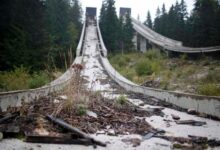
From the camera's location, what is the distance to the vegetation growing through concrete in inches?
608

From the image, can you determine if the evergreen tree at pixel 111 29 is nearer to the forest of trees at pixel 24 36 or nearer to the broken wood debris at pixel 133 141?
the forest of trees at pixel 24 36

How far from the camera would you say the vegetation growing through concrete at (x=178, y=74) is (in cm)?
1544

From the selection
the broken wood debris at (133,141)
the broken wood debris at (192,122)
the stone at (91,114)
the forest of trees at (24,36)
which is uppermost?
the forest of trees at (24,36)

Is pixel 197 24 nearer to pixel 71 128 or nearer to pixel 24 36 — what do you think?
pixel 24 36

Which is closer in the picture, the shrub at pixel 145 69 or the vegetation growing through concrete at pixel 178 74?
the vegetation growing through concrete at pixel 178 74

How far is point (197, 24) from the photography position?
144ft

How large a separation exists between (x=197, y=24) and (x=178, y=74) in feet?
79.1

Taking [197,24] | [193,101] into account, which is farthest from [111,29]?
[193,101]

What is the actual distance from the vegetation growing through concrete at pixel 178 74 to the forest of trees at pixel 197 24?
22.6ft

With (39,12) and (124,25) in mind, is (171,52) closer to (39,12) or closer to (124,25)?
(124,25)

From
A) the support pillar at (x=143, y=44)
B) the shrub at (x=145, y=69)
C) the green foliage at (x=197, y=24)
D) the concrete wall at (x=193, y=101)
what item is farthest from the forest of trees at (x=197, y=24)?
the concrete wall at (x=193, y=101)

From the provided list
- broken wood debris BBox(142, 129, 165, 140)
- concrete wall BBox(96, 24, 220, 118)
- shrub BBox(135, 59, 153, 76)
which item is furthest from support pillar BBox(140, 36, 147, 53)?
broken wood debris BBox(142, 129, 165, 140)

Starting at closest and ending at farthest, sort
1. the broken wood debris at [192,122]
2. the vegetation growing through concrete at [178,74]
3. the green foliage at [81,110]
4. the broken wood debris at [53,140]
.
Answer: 1. the broken wood debris at [53,140]
2. the green foliage at [81,110]
3. the broken wood debris at [192,122]
4. the vegetation growing through concrete at [178,74]

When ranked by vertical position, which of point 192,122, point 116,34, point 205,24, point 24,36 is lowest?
point 192,122
